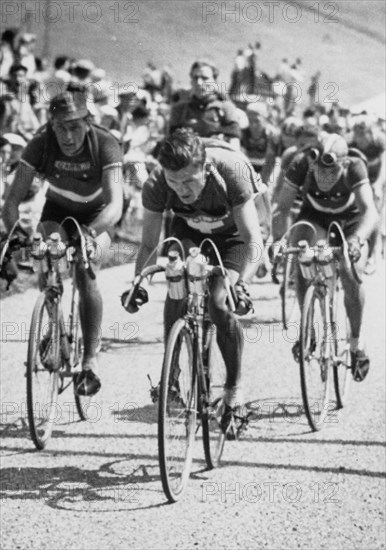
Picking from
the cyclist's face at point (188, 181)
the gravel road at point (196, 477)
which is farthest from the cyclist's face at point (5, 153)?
the cyclist's face at point (188, 181)

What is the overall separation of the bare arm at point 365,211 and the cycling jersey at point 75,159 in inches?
71.1

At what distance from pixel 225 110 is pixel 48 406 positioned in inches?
154

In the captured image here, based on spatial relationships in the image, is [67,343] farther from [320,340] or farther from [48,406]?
[320,340]

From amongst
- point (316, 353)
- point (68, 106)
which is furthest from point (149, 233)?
point (316, 353)

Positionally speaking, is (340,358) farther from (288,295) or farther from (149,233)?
(288,295)

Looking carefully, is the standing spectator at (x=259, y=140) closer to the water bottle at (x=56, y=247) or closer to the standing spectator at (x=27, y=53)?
the standing spectator at (x=27, y=53)

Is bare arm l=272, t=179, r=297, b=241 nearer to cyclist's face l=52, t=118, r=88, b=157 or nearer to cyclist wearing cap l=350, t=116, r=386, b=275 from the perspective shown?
cyclist's face l=52, t=118, r=88, b=157

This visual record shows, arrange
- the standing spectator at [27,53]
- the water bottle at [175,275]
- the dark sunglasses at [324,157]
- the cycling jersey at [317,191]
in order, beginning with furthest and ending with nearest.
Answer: the standing spectator at [27,53]
the cycling jersey at [317,191]
the dark sunglasses at [324,157]
the water bottle at [175,275]

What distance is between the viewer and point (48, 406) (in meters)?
5.79

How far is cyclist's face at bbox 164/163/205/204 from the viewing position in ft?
14.8

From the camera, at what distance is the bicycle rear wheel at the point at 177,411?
181 inches

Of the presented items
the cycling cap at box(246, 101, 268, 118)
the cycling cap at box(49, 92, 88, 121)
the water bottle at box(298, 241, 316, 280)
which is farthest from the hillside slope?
the cycling cap at box(246, 101, 268, 118)

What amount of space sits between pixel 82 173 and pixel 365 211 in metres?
2.04

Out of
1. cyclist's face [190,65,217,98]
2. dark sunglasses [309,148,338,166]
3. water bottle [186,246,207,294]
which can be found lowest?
water bottle [186,246,207,294]
